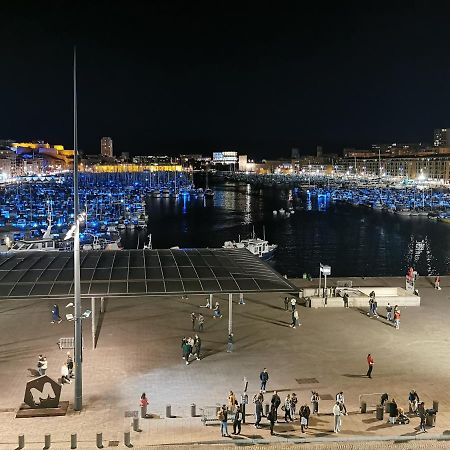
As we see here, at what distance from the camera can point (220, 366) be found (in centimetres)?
1742

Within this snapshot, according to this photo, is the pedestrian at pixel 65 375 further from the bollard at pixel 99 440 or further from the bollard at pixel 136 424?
the bollard at pixel 99 440

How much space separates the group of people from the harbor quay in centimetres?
23

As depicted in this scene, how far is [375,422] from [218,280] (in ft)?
24.4

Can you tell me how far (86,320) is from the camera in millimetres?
22359

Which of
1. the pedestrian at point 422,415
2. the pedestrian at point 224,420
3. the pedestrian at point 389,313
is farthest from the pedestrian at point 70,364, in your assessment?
the pedestrian at point 389,313

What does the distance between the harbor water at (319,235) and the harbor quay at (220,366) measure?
89.3ft

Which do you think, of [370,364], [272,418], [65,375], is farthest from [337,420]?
[65,375]

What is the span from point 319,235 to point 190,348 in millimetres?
58528

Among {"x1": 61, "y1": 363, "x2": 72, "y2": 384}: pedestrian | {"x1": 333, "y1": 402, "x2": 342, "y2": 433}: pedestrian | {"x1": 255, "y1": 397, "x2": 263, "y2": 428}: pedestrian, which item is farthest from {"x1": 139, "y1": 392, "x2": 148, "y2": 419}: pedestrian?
{"x1": 333, "y1": 402, "x2": 342, "y2": 433}: pedestrian

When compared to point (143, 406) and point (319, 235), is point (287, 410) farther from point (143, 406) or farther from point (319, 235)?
point (319, 235)

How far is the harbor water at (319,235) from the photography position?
181 ft

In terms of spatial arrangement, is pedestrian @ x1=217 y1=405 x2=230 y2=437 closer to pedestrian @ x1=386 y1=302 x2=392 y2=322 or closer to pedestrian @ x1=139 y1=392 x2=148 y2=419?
pedestrian @ x1=139 y1=392 x2=148 y2=419

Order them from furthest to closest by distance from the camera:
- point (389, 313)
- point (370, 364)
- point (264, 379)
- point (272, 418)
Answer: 1. point (389, 313)
2. point (370, 364)
3. point (264, 379)
4. point (272, 418)

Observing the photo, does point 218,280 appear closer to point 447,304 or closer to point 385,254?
point 447,304
